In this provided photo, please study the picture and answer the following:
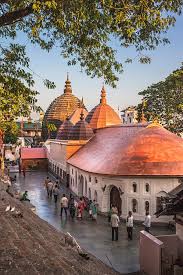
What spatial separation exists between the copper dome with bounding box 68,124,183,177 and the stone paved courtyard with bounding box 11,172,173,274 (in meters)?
3.61

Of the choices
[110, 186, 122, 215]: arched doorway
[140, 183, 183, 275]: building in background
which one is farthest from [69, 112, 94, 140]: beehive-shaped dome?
[140, 183, 183, 275]: building in background

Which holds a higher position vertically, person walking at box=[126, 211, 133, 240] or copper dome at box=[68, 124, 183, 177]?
copper dome at box=[68, 124, 183, 177]

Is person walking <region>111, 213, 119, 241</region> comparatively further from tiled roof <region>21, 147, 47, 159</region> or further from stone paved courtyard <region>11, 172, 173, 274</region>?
tiled roof <region>21, 147, 47, 159</region>

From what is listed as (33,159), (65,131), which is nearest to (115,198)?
(65,131)

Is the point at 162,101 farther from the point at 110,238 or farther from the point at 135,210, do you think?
the point at 110,238

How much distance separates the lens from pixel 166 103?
42094 millimetres

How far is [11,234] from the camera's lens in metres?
11.1

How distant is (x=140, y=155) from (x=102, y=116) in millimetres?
21985

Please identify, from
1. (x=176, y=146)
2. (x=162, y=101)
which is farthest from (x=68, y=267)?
(x=162, y=101)

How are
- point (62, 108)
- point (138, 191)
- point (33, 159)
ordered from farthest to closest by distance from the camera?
point (62, 108)
point (33, 159)
point (138, 191)

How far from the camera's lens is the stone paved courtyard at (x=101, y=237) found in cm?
1631

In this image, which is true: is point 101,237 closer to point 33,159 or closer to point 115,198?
point 115,198

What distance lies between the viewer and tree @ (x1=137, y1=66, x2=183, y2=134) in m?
40.5

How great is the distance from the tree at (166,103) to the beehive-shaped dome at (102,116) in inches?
195
